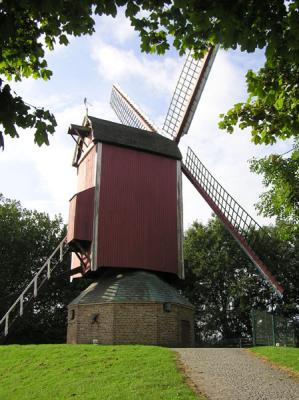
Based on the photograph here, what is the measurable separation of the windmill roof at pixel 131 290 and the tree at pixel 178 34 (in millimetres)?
11627

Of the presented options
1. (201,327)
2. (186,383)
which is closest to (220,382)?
(186,383)

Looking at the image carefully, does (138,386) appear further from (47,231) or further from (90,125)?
(47,231)

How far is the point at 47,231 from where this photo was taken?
Answer: 38.2 metres

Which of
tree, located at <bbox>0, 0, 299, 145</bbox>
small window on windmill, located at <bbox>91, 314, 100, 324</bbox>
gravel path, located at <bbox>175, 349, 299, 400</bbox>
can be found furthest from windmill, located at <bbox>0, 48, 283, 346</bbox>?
tree, located at <bbox>0, 0, 299, 145</bbox>

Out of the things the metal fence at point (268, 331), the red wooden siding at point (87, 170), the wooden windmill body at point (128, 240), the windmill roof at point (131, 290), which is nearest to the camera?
the wooden windmill body at point (128, 240)

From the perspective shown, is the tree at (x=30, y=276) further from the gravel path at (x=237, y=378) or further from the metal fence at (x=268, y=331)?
the gravel path at (x=237, y=378)

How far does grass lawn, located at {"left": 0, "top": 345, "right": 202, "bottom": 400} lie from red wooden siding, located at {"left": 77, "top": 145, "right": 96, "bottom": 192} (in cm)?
861

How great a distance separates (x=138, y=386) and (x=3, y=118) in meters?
6.73

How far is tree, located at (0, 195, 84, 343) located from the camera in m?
34.1

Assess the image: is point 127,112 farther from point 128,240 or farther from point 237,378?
point 237,378

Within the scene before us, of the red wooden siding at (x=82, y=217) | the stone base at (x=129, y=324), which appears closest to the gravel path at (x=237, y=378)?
the stone base at (x=129, y=324)

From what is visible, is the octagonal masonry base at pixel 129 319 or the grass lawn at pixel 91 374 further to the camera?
the octagonal masonry base at pixel 129 319

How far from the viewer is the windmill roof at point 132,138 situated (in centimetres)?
2117

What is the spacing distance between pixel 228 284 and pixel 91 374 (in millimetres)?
26795
